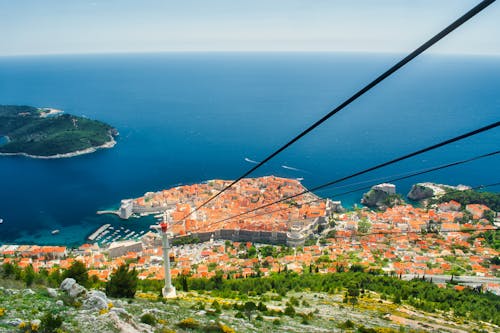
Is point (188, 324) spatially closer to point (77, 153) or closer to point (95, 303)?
point (95, 303)

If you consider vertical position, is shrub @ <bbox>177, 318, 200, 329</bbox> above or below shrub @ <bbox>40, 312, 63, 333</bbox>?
below

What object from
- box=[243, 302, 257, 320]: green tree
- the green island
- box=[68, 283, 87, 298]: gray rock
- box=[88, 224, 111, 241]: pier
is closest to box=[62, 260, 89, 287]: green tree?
box=[68, 283, 87, 298]: gray rock

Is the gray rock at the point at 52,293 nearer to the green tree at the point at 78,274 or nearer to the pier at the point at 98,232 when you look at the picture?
the green tree at the point at 78,274

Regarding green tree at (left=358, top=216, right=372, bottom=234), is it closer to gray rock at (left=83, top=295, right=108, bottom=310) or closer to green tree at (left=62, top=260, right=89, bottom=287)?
green tree at (left=62, top=260, right=89, bottom=287)

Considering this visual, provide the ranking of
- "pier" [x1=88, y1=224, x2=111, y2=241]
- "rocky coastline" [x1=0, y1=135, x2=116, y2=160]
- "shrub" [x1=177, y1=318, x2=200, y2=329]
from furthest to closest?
"rocky coastline" [x1=0, y1=135, x2=116, y2=160] → "pier" [x1=88, y1=224, x2=111, y2=241] → "shrub" [x1=177, y1=318, x2=200, y2=329]

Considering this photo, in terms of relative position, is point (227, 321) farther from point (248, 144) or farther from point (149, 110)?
point (149, 110)

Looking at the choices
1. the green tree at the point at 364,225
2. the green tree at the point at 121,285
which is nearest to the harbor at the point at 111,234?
the green tree at the point at 364,225

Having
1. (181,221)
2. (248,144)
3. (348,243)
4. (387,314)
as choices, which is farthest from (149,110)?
(387,314)

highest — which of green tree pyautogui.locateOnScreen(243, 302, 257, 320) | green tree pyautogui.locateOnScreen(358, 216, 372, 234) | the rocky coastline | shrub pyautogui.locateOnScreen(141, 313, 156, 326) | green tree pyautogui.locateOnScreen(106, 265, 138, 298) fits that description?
the rocky coastline
